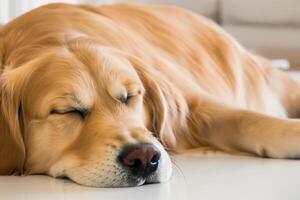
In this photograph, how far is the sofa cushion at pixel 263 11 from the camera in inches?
174

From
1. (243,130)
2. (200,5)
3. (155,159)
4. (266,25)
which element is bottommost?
(266,25)

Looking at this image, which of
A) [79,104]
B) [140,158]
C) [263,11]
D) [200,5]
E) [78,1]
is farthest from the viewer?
[200,5]

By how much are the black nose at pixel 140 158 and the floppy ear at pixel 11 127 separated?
30cm

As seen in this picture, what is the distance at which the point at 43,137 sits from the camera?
1.64 metres

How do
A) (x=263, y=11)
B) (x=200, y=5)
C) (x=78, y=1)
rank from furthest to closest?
(x=200, y=5) → (x=263, y=11) → (x=78, y=1)

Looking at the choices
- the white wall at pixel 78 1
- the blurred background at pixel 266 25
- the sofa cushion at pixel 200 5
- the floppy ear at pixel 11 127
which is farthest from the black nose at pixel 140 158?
the sofa cushion at pixel 200 5

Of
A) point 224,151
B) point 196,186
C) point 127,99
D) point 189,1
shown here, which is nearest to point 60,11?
point 127,99

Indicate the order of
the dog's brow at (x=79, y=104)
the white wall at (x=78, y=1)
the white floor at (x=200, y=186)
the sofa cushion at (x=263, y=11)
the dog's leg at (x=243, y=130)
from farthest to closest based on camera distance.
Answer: the sofa cushion at (x=263, y=11) < the white wall at (x=78, y=1) < the dog's leg at (x=243, y=130) < the dog's brow at (x=79, y=104) < the white floor at (x=200, y=186)

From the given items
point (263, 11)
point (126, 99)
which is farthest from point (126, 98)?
point (263, 11)

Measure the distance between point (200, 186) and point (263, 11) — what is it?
3.06 metres

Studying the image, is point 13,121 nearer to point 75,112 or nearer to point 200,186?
point 75,112

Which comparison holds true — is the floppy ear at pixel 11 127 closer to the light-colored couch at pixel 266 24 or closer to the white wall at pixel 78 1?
the white wall at pixel 78 1

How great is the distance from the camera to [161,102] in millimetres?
1842

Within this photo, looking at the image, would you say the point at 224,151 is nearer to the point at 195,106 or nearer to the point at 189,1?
the point at 195,106
